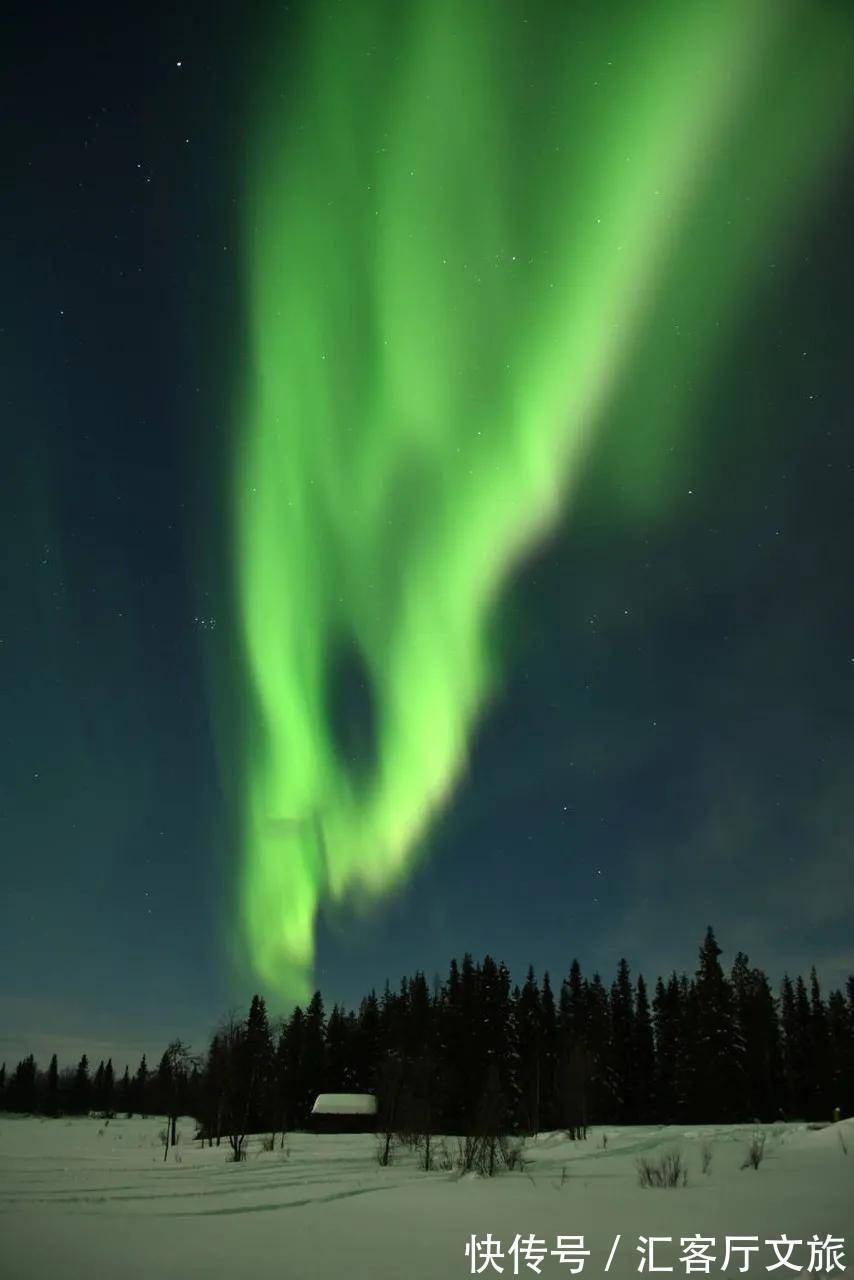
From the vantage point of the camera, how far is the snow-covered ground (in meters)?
12.9

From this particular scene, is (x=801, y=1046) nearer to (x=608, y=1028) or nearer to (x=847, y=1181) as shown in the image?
(x=608, y=1028)

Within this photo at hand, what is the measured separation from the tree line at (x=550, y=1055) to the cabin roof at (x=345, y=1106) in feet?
9.60

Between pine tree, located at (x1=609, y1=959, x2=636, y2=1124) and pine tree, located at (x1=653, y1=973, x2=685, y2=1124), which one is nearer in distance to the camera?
pine tree, located at (x1=653, y1=973, x2=685, y2=1124)

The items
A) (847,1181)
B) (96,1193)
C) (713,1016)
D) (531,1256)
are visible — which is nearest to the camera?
(531,1256)

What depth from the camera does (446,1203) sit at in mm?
20469

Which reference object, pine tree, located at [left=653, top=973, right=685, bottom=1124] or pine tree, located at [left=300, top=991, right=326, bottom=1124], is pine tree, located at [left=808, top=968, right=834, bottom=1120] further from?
pine tree, located at [left=300, top=991, right=326, bottom=1124]

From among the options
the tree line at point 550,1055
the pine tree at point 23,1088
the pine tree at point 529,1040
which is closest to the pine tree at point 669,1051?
the tree line at point 550,1055

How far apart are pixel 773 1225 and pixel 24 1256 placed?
40.3 ft

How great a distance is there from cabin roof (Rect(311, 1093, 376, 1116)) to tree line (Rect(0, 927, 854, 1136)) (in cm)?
293

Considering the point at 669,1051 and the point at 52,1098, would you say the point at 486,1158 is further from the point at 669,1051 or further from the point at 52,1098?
the point at 52,1098

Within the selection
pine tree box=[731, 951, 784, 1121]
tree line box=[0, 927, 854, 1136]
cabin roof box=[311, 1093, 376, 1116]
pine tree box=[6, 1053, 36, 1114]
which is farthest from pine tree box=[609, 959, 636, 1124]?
pine tree box=[6, 1053, 36, 1114]

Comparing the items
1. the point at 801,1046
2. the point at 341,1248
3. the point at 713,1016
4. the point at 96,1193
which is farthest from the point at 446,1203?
the point at 801,1046

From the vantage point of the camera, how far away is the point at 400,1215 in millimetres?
18656

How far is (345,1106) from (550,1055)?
2013cm
